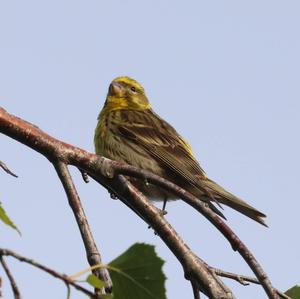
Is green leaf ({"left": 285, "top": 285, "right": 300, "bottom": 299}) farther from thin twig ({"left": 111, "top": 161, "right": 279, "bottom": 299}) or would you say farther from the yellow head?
the yellow head

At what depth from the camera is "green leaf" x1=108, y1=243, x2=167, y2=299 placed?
2.14m

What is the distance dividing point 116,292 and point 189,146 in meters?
6.68

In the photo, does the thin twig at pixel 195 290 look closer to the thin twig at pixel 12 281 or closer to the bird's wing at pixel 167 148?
the thin twig at pixel 12 281

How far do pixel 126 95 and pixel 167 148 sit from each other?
165cm

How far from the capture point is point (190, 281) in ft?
8.82

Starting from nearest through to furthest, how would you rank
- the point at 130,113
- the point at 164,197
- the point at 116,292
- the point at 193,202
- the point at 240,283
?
the point at 116,292, the point at 193,202, the point at 240,283, the point at 164,197, the point at 130,113

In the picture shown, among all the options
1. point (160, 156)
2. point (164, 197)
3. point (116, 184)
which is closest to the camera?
point (116, 184)

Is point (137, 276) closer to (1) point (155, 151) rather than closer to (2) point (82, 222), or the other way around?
(2) point (82, 222)

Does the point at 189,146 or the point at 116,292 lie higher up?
the point at 189,146

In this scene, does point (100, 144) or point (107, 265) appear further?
point (100, 144)

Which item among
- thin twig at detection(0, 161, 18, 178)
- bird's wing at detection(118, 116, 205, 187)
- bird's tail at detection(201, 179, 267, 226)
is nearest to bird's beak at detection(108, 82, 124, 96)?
bird's wing at detection(118, 116, 205, 187)

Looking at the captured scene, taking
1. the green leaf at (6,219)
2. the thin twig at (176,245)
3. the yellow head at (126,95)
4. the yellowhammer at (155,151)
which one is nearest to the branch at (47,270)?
the green leaf at (6,219)

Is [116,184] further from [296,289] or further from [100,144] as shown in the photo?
[100,144]

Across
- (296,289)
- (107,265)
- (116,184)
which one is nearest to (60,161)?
(116,184)
